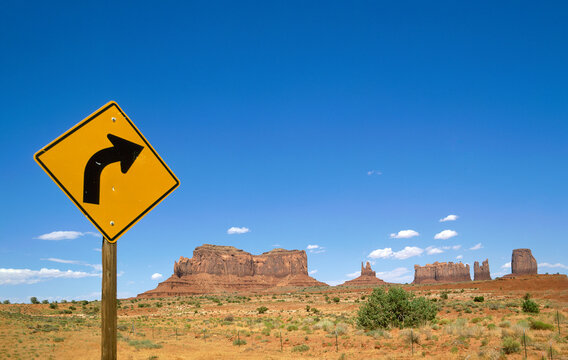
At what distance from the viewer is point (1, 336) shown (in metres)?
31.7

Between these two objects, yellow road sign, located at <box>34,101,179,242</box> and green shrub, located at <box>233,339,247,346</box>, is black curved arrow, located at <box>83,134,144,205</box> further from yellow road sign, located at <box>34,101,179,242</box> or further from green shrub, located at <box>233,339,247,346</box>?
green shrub, located at <box>233,339,247,346</box>

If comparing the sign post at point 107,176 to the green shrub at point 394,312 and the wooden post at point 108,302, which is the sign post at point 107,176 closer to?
the wooden post at point 108,302

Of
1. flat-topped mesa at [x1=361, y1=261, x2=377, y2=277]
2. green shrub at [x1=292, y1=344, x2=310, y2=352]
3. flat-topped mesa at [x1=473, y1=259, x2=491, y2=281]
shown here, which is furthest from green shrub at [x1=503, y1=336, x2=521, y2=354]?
flat-topped mesa at [x1=473, y1=259, x2=491, y2=281]

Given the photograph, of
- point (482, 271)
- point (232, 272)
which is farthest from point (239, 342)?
point (482, 271)

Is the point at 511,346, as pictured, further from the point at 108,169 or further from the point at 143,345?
the point at 143,345

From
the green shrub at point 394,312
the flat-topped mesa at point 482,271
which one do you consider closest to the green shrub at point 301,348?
the green shrub at point 394,312

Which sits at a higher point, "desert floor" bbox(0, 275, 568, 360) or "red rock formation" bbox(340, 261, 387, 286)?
"desert floor" bbox(0, 275, 568, 360)

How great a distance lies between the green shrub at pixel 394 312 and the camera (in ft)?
87.7

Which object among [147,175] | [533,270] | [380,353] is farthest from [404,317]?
[533,270]

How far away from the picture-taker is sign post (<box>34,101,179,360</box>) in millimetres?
2866

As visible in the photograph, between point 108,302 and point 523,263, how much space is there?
204 metres

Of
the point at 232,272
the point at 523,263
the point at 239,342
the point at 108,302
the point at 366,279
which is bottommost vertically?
the point at 366,279

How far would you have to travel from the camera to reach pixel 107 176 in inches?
121

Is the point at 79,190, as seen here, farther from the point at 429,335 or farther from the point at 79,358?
the point at 79,358
